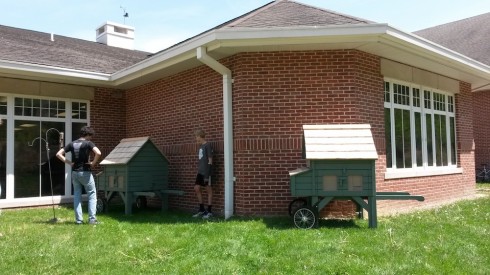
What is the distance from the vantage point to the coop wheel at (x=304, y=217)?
6902 millimetres

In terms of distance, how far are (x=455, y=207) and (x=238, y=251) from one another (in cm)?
582

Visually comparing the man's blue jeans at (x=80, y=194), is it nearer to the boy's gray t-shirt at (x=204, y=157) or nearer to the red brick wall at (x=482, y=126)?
the boy's gray t-shirt at (x=204, y=157)

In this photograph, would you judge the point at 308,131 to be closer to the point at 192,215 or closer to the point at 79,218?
the point at 192,215

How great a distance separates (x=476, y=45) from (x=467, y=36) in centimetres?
175

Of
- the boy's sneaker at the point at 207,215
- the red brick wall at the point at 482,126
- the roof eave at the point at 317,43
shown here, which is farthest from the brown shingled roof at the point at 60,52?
the red brick wall at the point at 482,126

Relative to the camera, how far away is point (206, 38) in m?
7.72

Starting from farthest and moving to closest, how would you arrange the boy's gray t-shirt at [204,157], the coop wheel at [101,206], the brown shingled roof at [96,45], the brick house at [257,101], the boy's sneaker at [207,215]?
the coop wheel at [101,206]
the boy's gray t-shirt at [204,157]
the boy's sneaker at [207,215]
the brick house at [257,101]
the brown shingled roof at [96,45]

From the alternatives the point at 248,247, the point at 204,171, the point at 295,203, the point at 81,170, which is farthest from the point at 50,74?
the point at 248,247

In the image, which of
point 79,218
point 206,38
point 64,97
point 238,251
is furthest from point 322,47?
point 64,97

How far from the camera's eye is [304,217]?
6930 millimetres

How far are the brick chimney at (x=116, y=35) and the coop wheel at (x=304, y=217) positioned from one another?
12692 mm

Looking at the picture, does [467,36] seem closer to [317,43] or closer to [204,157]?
[317,43]

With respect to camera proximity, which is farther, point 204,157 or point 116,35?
point 116,35

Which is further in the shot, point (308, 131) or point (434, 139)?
point (434, 139)
